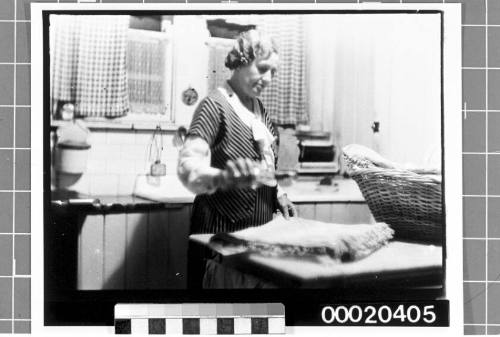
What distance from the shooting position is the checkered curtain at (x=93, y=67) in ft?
3.67

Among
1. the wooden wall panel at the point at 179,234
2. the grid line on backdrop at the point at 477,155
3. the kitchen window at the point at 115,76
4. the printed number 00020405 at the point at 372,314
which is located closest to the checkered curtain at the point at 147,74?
the kitchen window at the point at 115,76

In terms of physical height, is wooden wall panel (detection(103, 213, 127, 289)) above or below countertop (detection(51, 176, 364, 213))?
below

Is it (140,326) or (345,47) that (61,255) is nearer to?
(140,326)

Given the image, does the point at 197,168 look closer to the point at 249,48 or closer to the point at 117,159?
the point at 117,159

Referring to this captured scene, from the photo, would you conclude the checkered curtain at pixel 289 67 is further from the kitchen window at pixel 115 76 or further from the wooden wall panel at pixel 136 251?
the wooden wall panel at pixel 136 251

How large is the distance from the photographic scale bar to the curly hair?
1.67 ft

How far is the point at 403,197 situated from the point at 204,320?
49 centimetres

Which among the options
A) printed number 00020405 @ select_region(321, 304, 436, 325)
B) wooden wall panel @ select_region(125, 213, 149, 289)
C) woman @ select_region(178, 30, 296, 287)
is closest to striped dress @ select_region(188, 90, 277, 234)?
woman @ select_region(178, 30, 296, 287)

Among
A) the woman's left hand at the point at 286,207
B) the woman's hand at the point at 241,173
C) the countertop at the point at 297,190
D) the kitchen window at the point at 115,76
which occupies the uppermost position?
the kitchen window at the point at 115,76

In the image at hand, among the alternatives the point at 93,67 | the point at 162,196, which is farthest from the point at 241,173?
the point at 93,67

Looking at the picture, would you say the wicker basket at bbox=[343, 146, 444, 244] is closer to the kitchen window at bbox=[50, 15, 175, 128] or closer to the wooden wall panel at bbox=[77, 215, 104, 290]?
the kitchen window at bbox=[50, 15, 175, 128]

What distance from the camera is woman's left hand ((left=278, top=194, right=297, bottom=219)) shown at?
1.12 metres

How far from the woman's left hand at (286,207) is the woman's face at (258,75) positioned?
23 centimetres

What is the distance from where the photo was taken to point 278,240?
1.12 m
